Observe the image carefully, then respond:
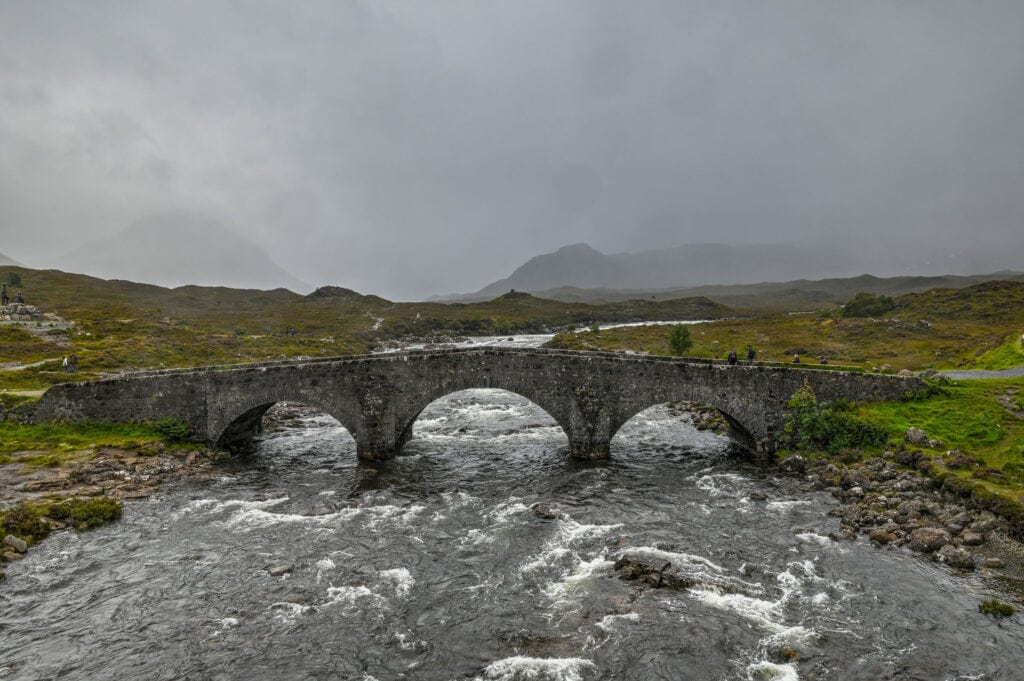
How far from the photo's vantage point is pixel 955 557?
2012 centimetres

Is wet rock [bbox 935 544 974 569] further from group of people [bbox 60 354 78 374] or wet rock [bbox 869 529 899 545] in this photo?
group of people [bbox 60 354 78 374]

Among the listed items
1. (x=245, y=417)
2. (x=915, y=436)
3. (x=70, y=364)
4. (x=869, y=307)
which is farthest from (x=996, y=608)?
(x=869, y=307)

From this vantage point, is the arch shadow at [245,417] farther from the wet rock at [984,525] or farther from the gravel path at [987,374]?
the gravel path at [987,374]

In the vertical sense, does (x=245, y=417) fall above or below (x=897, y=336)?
below

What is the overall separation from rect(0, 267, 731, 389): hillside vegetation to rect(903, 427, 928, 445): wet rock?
60.6 metres

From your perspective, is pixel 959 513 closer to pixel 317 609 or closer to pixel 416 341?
pixel 317 609

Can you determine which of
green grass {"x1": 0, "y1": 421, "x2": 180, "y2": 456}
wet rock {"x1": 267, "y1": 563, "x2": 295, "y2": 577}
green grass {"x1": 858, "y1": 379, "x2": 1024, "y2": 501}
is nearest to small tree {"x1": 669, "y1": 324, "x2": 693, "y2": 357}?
green grass {"x1": 858, "y1": 379, "x2": 1024, "y2": 501}

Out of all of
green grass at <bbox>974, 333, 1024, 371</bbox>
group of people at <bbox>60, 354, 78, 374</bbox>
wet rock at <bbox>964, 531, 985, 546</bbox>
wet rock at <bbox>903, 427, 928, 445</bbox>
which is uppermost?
group of people at <bbox>60, 354, 78, 374</bbox>

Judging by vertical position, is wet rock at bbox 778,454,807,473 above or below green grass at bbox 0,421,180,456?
below

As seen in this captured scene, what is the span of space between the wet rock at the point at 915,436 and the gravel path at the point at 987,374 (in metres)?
11.3

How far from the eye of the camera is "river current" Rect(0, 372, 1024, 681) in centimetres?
1595

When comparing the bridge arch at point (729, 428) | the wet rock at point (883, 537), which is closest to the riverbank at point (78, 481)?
the bridge arch at point (729, 428)

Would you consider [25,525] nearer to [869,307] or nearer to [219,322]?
[219,322]

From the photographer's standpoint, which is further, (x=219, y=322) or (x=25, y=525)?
(x=219, y=322)
